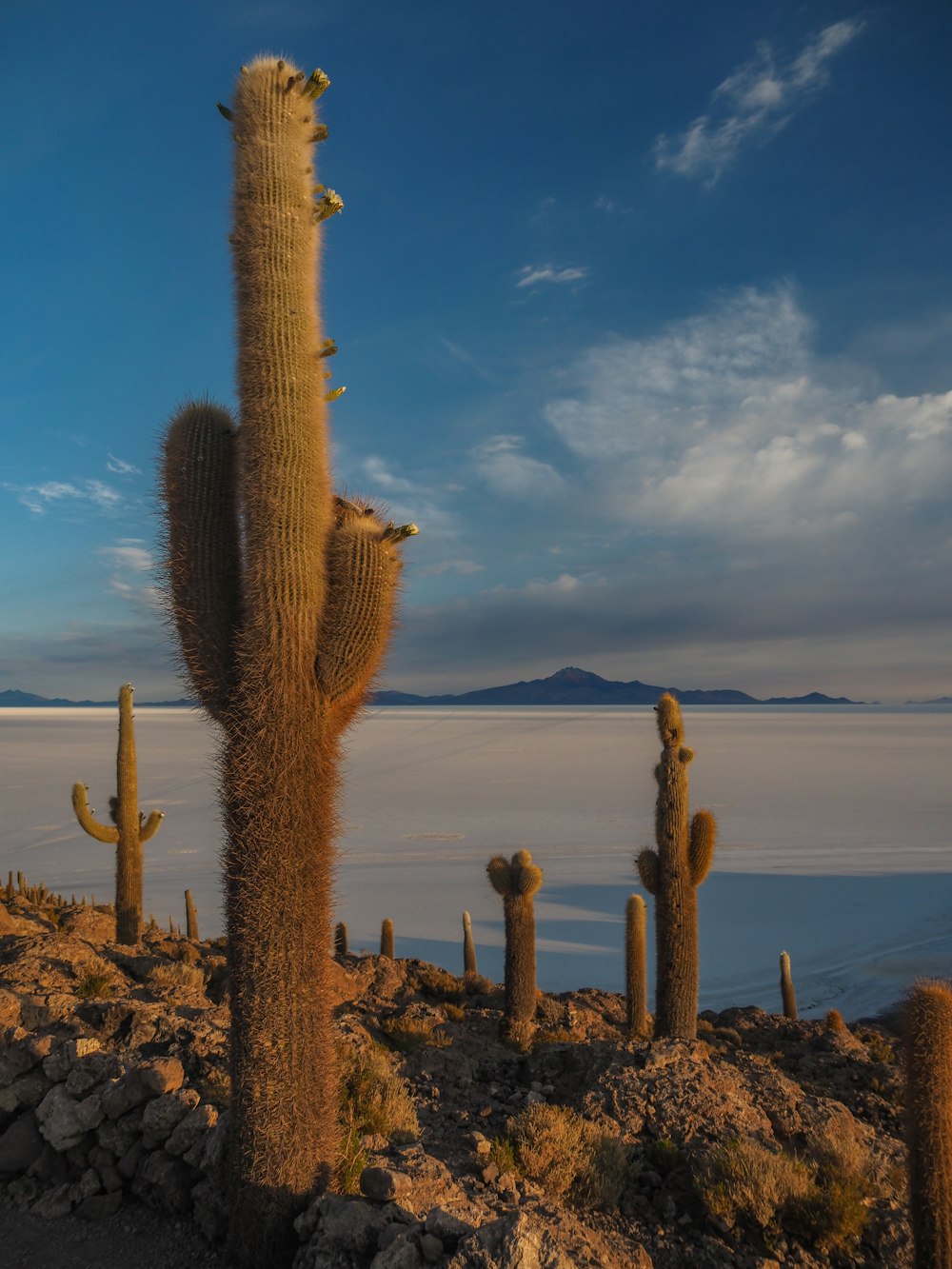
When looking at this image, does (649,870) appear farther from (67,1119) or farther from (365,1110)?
(67,1119)

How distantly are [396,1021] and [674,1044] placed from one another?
338 cm

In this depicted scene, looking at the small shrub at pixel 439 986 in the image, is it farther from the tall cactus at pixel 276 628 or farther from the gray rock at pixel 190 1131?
the tall cactus at pixel 276 628

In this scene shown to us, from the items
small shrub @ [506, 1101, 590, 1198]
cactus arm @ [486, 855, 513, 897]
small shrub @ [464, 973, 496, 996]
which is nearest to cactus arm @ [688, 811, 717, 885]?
cactus arm @ [486, 855, 513, 897]

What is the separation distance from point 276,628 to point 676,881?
27.8ft

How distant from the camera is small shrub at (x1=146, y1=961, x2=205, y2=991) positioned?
10.9 m

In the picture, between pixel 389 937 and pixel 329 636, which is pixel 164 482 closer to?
pixel 329 636

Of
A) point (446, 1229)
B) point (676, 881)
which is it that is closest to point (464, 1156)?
point (446, 1229)

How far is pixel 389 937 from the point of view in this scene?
54.1 ft

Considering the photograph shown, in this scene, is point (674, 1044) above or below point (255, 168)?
below

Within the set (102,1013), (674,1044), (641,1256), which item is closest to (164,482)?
(102,1013)

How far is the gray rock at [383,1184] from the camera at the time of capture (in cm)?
498

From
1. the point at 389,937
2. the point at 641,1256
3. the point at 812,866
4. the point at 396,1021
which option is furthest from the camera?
the point at 812,866

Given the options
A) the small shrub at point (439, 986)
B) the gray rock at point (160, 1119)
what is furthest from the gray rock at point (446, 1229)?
the small shrub at point (439, 986)

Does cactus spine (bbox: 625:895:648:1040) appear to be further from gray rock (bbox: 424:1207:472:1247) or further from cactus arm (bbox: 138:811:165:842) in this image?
cactus arm (bbox: 138:811:165:842)
